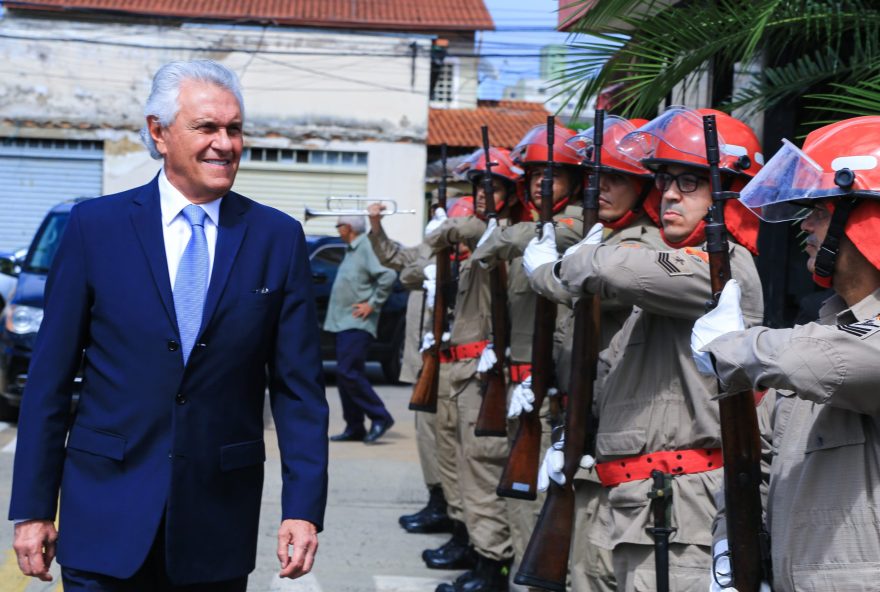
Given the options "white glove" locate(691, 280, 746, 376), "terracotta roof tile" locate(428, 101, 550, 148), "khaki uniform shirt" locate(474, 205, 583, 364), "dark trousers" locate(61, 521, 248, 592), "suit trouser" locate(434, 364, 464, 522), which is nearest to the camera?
"white glove" locate(691, 280, 746, 376)

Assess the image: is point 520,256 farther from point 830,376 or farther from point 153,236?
point 830,376

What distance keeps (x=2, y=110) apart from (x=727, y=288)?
81.9ft

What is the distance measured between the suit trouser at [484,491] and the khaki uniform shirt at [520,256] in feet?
2.09

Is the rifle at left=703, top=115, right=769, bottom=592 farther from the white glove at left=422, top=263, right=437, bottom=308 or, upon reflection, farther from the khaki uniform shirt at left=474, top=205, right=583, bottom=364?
the white glove at left=422, top=263, right=437, bottom=308

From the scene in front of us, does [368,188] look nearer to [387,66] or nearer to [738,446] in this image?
[387,66]

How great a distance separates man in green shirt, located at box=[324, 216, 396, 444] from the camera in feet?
35.1

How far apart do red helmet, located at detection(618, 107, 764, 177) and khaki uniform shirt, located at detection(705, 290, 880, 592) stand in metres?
1.24

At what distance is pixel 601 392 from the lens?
14.3ft

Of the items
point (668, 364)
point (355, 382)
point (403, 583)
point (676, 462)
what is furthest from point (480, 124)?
point (676, 462)

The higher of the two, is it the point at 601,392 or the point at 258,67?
the point at 258,67

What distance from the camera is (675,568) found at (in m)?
3.85

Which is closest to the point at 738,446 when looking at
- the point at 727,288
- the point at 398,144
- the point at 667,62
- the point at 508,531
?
the point at 727,288

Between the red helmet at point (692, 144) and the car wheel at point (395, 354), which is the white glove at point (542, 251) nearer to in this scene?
the red helmet at point (692, 144)

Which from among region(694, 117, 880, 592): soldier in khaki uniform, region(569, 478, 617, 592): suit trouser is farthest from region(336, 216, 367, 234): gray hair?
region(694, 117, 880, 592): soldier in khaki uniform
